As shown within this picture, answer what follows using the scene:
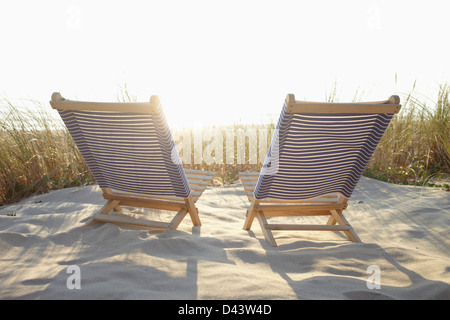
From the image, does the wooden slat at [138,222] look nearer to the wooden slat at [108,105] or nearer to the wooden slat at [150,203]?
the wooden slat at [150,203]


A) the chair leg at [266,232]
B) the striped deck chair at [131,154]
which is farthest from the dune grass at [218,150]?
the chair leg at [266,232]

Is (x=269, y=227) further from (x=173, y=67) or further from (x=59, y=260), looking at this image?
(x=173, y=67)

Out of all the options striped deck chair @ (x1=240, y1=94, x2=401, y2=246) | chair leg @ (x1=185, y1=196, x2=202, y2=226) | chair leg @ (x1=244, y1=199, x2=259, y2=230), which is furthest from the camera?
chair leg @ (x1=185, y1=196, x2=202, y2=226)

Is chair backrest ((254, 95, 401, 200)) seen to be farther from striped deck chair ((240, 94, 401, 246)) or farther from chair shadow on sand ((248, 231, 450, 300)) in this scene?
chair shadow on sand ((248, 231, 450, 300))

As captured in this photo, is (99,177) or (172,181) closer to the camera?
(172,181)

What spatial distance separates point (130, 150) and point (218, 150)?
305 cm

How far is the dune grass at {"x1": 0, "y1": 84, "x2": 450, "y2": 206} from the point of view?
13.2 feet

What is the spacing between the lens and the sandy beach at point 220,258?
1645 millimetres

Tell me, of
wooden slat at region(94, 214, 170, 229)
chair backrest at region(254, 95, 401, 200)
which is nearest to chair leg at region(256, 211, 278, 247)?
chair backrest at region(254, 95, 401, 200)

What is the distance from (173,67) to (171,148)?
3.58 m

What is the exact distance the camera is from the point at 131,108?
86.4 inches

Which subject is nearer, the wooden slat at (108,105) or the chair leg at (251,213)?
the wooden slat at (108,105)

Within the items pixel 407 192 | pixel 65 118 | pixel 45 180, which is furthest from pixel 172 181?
pixel 407 192
